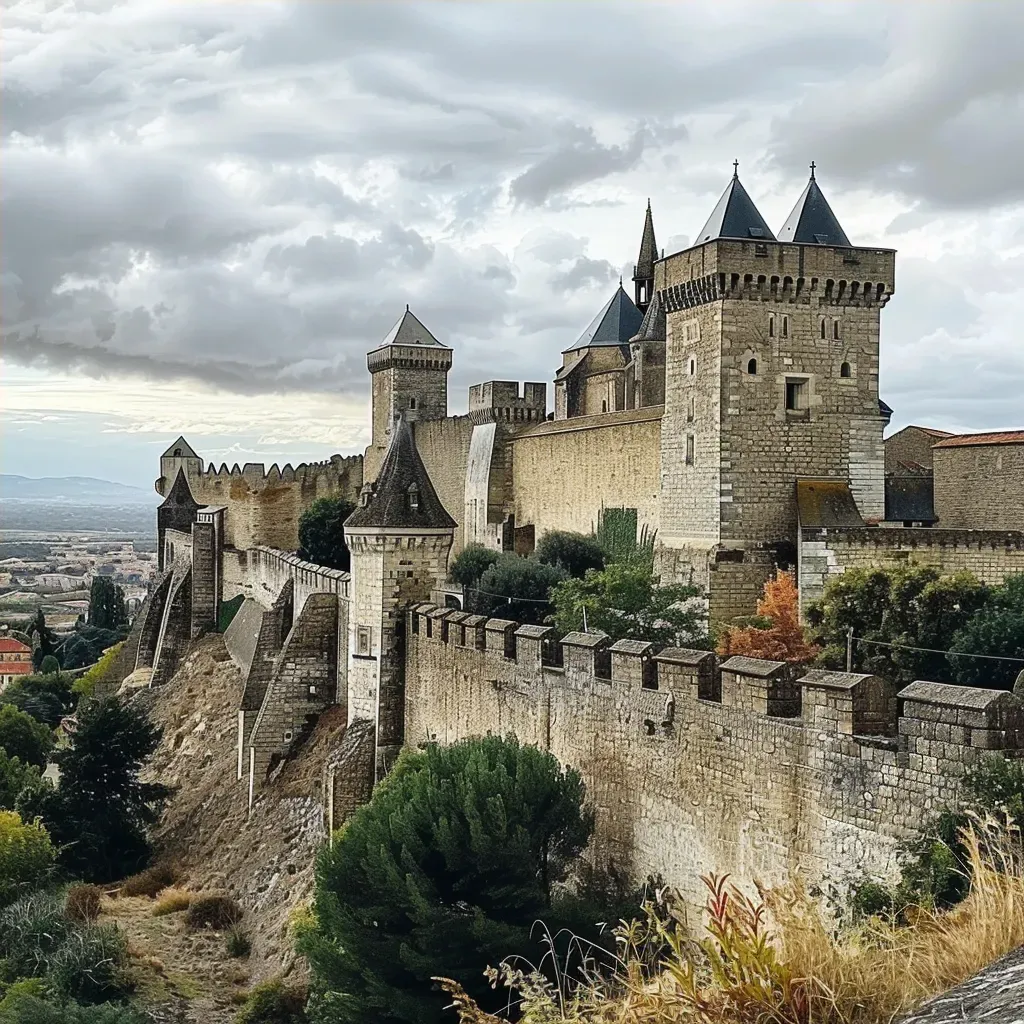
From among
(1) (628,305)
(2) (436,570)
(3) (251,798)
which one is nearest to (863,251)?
(2) (436,570)

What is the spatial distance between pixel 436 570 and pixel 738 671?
1101 centimetres

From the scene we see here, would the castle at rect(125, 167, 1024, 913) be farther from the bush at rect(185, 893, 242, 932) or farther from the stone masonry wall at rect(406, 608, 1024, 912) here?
the bush at rect(185, 893, 242, 932)

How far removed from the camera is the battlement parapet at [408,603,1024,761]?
30.6ft

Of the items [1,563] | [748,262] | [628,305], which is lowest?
[1,563]

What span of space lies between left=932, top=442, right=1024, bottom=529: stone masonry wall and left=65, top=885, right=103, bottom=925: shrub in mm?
19283

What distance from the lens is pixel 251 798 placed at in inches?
1009

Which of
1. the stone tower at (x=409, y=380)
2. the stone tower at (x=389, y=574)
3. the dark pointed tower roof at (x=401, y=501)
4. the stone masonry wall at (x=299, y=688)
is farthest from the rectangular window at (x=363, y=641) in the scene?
the stone tower at (x=409, y=380)

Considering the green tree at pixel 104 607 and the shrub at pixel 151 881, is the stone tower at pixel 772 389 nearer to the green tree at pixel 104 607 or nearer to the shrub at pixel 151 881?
the shrub at pixel 151 881

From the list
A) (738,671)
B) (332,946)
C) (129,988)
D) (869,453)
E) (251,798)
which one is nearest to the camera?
(738,671)

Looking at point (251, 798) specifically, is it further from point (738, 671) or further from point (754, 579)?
point (738, 671)

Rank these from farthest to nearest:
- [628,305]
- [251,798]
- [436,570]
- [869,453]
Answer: [628,305]
[869,453]
[251,798]
[436,570]

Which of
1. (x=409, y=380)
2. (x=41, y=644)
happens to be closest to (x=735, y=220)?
(x=409, y=380)

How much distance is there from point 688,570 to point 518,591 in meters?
4.17

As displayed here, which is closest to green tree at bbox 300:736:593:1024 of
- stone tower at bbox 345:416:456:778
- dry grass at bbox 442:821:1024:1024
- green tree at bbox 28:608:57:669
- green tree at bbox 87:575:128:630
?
dry grass at bbox 442:821:1024:1024
